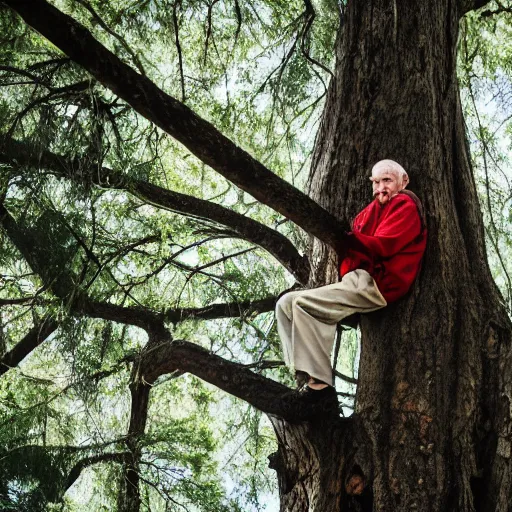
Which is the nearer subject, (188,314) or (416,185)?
(416,185)

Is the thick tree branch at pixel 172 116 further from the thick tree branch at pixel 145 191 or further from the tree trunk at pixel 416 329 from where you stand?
the thick tree branch at pixel 145 191

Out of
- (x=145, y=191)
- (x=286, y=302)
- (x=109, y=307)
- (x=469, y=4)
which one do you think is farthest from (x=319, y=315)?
(x=469, y=4)

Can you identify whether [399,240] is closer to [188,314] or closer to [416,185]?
[416,185]

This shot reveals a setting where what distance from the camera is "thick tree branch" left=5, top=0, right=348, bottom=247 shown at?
9.36ft

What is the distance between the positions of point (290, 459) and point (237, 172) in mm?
1180

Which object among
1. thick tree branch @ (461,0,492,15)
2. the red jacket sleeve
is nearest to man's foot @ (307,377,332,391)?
the red jacket sleeve

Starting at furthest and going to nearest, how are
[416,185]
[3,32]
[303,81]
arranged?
[303,81] → [3,32] → [416,185]

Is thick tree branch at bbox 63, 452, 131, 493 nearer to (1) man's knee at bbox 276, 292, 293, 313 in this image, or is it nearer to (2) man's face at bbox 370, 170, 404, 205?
(1) man's knee at bbox 276, 292, 293, 313

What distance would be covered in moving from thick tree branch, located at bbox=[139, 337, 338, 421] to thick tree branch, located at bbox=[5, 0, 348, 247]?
2.06ft

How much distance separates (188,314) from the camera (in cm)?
489

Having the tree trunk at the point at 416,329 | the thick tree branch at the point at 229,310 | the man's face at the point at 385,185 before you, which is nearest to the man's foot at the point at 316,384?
the tree trunk at the point at 416,329

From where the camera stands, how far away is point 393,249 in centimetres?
321

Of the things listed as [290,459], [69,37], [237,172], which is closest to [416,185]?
[237,172]

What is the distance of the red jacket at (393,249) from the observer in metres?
3.20
